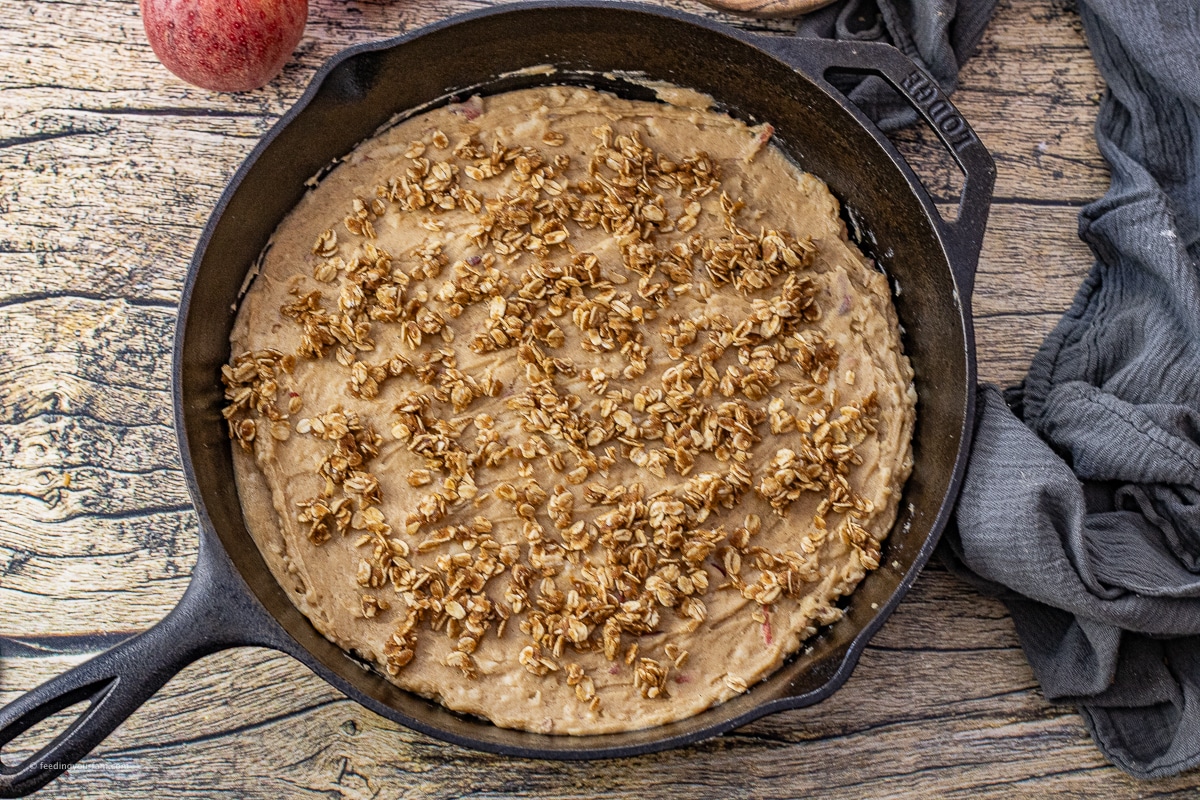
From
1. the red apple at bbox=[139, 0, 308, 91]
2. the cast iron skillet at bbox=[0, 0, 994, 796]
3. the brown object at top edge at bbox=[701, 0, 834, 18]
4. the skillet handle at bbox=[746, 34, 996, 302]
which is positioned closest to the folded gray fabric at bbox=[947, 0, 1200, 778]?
the cast iron skillet at bbox=[0, 0, 994, 796]

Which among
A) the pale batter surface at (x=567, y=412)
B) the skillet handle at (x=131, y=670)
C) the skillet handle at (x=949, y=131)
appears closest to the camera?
the skillet handle at (x=131, y=670)

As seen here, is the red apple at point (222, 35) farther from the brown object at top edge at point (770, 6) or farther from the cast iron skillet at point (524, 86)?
the brown object at top edge at point (770, 6)

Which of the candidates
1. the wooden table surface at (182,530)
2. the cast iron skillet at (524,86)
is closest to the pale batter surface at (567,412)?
the cast iron skillet at (524,86)

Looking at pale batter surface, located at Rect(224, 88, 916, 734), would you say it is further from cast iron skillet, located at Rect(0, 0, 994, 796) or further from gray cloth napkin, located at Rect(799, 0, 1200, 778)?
gray cloth napkin, located at Rect(799, 0, 1200, 778)

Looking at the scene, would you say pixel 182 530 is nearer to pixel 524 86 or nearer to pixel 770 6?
pixel 524 86

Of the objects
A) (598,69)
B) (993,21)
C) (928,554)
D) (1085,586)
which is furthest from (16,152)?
(1085,586)

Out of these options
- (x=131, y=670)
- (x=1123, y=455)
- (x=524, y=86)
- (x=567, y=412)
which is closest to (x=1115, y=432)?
(x=1123, y=455)

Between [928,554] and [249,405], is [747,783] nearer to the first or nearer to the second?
[928,554]
